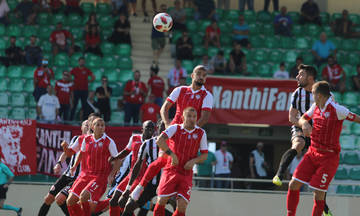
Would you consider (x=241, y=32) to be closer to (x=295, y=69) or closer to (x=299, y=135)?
(x=295, y=69)

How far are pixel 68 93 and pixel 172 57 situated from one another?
440cm

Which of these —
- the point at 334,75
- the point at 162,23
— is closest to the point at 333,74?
the point at 334,75

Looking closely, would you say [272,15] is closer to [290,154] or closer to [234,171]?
[234,171]

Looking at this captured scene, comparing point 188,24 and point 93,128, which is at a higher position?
point 188,24

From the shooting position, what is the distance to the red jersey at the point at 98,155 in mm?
11195

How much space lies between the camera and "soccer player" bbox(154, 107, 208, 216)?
9531 millimetres

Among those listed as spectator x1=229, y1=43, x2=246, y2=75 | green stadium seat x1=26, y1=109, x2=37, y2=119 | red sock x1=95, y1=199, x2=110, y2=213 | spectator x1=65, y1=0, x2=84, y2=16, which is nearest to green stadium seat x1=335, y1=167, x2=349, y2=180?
spectator x1=229, y1=43, x2=246, y2=75

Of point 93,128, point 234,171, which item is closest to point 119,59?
point 234,171

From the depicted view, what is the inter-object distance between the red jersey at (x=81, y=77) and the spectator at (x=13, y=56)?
2.17m

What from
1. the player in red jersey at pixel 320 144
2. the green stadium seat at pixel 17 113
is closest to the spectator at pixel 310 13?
the green stadium seat at pixel 17 113

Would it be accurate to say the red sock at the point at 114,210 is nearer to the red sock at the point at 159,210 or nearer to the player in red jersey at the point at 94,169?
the player in red jersey at the point at 94,169

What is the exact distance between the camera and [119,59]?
19797 millimetres

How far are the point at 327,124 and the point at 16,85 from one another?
10934mm

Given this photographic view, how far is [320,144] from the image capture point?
9.60m
